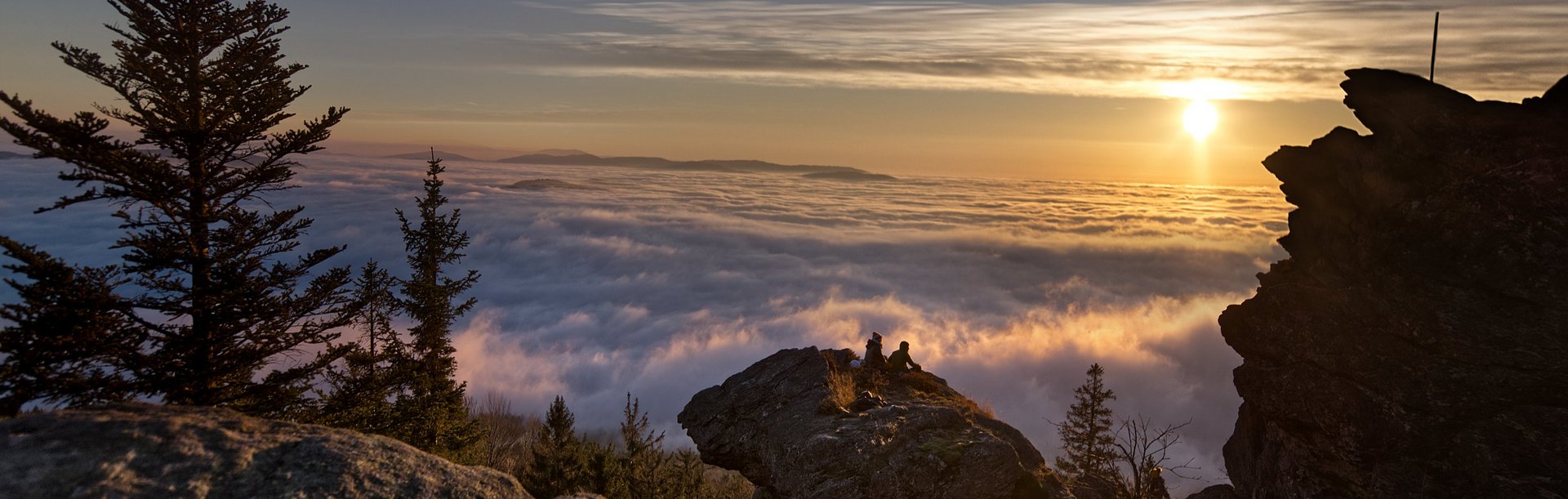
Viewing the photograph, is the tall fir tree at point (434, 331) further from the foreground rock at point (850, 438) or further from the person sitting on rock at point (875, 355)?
the person sitting on rock at point (875, 355)

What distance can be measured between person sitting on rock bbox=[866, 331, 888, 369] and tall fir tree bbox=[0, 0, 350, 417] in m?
12.9

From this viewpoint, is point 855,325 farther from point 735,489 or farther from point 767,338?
point 735,489

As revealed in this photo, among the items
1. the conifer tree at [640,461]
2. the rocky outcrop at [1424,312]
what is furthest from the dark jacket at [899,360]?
the rocky outcrop at [1424,312]

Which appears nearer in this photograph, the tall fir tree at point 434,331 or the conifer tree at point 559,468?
the conifer tree at point 559,468

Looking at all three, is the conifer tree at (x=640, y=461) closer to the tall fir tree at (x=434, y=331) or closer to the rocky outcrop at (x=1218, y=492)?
→ the rocky outcrop at (x=1218, y=492)

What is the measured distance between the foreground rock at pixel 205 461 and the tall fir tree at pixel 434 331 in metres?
19.2

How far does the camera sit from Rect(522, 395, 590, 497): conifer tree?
18.5 meters

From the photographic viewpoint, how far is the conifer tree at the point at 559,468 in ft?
60.6

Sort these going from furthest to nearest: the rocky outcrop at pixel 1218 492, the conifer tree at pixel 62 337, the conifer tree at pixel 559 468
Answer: the conifer tree at pixel 559 468, the rocky outcrop at pixel 1218 492, the conifer tree at pixel 62 337

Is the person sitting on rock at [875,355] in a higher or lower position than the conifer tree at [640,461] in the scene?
higher

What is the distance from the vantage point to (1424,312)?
12.5 metres

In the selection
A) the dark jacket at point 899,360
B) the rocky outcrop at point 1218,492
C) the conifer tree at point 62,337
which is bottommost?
the rocky outcrop at point 1218,492

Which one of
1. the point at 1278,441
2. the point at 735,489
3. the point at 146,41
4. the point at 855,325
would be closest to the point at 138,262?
the point at 146,41

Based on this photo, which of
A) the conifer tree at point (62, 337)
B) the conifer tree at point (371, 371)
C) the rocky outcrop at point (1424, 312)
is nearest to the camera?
the rocky outcrop at point (1424, 312)
